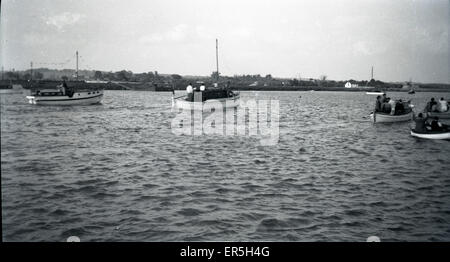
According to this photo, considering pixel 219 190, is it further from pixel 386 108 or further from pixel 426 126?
pixel 386 108

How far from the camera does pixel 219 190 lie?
1338 cm

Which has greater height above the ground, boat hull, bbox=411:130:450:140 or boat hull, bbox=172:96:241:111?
boat hull, bbox=172:96:241:111

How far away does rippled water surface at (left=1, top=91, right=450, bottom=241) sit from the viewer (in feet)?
32.0

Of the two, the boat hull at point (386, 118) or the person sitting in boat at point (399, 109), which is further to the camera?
the person sitting in boat at point (399, 109)

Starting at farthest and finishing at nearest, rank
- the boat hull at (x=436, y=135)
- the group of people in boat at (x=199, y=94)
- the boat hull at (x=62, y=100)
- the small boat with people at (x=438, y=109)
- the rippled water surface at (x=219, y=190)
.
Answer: the boat hull at (x=62, y=100) < the group of people in boat at (x=199, y=94) < the small boat with people at (x=438, y=109) < the boat hull at (x=436, y=135) < the rippled water surface at (x=219, y=190)

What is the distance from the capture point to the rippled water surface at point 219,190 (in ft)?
32.0

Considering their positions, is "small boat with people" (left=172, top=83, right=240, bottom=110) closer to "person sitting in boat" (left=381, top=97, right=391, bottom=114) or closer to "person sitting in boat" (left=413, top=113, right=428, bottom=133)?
"person sitting in boat" (left=381, top=97, right=391, bottom=114)

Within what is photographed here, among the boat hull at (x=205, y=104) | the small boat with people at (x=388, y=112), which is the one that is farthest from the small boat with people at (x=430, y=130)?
the boat hull at (x=205, y=104)

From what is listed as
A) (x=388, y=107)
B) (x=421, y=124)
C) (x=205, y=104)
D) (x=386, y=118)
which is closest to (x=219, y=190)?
(x=421, y=124)

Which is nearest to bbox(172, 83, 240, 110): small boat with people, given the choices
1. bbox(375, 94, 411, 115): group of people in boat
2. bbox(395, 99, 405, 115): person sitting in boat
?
bbox(375, 94, 411, 115): group of people in boat

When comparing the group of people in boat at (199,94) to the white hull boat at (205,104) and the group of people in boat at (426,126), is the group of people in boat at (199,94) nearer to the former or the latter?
the white hull boat at (205,104)
